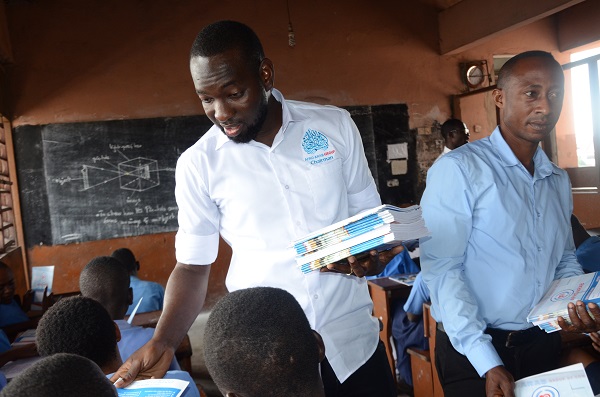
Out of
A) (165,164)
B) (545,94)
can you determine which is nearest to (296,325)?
(545,94)

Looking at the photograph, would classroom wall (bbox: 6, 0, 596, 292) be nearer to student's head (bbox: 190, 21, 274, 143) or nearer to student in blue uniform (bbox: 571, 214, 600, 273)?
student in blue uniform (bbox: 571, 214, 600, 273)

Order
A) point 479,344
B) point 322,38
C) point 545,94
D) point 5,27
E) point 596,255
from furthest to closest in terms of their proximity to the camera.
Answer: point 322,38 → point 5,27 → point 596,255 → point 545,94 → point 479,344

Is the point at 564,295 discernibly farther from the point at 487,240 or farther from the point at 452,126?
the point at 452,126

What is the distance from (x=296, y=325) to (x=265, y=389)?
0.13 m

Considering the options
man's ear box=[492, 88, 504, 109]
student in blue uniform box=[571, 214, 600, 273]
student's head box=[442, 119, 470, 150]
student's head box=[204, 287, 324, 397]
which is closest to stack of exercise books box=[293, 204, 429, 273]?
student's head box=[204, 287, 324, 397]

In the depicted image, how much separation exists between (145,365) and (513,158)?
1.16 metres

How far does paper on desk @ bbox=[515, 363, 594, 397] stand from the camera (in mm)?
1206

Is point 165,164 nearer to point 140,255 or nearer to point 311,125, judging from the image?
point 140,255

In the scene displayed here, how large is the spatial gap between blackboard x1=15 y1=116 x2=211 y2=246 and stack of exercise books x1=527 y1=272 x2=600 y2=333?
4657 mm

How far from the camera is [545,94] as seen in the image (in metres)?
1.52

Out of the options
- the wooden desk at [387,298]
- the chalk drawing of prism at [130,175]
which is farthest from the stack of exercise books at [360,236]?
the chalk drawing of prism at [130,175]

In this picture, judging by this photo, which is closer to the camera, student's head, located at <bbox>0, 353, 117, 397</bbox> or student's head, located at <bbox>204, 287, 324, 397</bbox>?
student's head, located at <bbox>0, 353, 117, 397</bbox>

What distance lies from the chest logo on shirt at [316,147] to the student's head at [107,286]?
148 centimetres

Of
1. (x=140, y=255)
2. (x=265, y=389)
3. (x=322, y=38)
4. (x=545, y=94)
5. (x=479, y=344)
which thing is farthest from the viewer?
(x=322, y=38)
